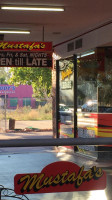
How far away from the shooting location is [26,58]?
34.3 feet

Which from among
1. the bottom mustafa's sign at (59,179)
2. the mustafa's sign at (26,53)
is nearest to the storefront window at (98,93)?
the mustafa's sign at (26,53)

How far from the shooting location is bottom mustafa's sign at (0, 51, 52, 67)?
1040cm

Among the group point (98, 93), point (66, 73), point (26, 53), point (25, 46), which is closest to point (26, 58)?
point (26, 53)

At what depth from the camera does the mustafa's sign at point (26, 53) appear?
10375mm

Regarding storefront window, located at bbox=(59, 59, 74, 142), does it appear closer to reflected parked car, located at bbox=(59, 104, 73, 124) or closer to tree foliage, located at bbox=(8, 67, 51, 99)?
reflected parked car, located at bbox=(59, 104, 73, 124)

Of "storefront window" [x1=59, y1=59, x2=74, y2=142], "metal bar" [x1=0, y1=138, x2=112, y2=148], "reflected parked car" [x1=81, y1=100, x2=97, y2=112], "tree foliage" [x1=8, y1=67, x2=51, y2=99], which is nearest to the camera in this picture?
"metal bar" [x1=0, y1=138, x2=112, y2=148]

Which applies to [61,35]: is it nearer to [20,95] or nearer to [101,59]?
[101,59]

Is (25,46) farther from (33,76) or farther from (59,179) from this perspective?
(33,76)

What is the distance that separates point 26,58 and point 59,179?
7601 mm

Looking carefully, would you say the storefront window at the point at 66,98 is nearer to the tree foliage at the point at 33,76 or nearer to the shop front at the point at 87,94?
the shop front at the point at 87,94

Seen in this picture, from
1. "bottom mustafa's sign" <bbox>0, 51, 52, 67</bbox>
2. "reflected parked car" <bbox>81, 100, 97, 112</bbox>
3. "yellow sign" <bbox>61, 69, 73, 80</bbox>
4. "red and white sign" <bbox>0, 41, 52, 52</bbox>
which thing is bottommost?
"reflected parked car" <bbox>81, 100, 97, 112</bbox>

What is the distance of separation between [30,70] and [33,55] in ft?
53.4

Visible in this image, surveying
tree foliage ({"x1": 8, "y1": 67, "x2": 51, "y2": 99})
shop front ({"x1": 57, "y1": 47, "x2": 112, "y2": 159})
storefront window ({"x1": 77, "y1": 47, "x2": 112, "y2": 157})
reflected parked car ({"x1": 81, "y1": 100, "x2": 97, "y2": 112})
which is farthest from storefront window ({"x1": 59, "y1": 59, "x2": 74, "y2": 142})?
tree foliage ({"x1": 8, "y1": 67, "x2": 51, "y2": 99})

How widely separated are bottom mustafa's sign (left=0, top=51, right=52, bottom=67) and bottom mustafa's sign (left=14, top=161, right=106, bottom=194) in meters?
7.44
